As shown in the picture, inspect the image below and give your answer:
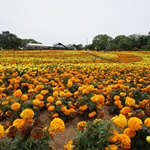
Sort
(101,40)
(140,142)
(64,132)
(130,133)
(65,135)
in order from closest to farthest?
(130,133) → (140,142) → (65,135) → (64,132) → (101,40)

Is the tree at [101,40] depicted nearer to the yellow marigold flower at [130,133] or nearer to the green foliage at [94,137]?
the yellow marigold flower at [130,133]

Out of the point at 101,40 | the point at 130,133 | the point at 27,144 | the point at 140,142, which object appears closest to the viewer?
the point at 27,144

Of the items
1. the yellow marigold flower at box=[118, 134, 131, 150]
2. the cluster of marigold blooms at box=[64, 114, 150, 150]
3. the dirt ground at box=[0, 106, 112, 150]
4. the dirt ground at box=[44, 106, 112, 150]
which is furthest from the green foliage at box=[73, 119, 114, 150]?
the dirt ground at box=[44, 106, 112, 150]

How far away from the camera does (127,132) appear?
3229 mm

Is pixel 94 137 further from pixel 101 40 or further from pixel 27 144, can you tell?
pixel 101 40

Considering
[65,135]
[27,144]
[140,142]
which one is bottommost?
[65,135]

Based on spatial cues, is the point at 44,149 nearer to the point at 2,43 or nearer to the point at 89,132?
Result: the point at 89,132

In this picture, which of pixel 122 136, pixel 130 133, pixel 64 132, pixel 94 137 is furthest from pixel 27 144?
pixel 64 132

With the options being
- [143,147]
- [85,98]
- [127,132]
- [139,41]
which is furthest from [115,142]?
[139,41]

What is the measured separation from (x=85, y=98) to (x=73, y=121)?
2.21 ft

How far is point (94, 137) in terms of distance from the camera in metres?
3.03

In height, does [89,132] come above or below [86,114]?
above

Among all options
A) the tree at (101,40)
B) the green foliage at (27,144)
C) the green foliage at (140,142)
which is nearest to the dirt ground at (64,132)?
the green foliage at (27,144)

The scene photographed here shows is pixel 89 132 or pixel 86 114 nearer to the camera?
pixel 89 132
